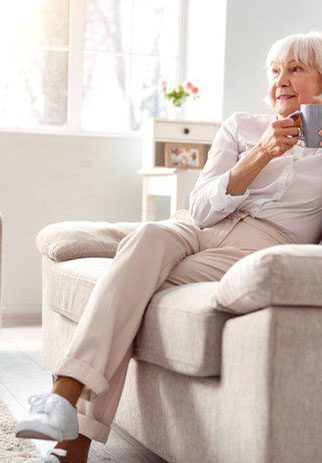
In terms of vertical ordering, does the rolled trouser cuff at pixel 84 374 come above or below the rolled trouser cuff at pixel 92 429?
above

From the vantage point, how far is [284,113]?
2.68 metres

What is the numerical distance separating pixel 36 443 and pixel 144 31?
3.44 metres

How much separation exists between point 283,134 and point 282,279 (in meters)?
0.75

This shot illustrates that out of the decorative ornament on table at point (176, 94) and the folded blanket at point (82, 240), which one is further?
the decorative ornament on table at point (176, 94)

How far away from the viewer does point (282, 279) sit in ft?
5.69

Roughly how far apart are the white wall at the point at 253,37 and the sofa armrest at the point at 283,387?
11.3 ft

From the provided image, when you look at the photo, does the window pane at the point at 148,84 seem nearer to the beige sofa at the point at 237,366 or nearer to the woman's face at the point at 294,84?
the woman's face at the point at 294,84

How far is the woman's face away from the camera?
2664 millimetres

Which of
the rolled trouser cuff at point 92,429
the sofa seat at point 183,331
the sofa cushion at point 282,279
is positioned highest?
the sofa cushion at point 282,279

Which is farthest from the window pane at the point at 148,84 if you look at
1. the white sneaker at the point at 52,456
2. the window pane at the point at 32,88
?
the white sneaker at the point at 52,456

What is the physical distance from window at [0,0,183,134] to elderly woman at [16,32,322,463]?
2.63m

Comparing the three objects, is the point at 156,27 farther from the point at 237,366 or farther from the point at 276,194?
the point at 237,366

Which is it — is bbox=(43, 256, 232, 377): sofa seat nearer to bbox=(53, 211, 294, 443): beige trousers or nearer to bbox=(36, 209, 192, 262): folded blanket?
bbox=(53, 211, 294, 443): beige trousers

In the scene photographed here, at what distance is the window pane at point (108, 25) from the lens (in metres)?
5.33
